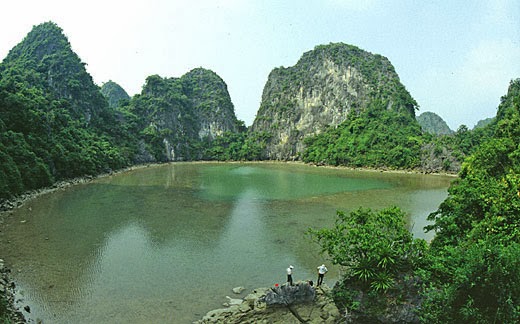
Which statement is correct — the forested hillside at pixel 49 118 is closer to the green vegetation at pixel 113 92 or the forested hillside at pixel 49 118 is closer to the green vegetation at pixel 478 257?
the green vegetation at pixel 478 257

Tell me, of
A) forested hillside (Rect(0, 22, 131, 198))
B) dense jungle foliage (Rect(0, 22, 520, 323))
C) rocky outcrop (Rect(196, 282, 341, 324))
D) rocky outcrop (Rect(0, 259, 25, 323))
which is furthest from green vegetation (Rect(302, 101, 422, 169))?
rocky outcrop (Rect(0, 259, 25, 323))

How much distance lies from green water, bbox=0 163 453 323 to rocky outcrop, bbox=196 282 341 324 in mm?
908

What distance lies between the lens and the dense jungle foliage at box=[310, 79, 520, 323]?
6.36m

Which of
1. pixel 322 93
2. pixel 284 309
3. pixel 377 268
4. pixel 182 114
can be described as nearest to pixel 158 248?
pixel 284 309

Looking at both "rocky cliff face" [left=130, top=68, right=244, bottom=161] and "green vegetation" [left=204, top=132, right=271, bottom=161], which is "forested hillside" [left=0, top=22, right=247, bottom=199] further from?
"green vegetation" [left=204, top=132, right=271, bottom=161]

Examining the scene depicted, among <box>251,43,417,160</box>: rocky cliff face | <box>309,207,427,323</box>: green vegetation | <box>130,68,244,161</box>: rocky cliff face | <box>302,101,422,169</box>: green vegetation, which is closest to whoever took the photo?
<box>309,207,427,323</box>: green vegetation

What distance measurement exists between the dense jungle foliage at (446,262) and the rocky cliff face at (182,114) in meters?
73.0

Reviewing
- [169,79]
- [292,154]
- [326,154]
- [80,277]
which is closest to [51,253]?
[80,277]

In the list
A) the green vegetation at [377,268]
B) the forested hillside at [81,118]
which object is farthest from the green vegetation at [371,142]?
the green vegetation at [377,268]

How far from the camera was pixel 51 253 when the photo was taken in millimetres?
15523

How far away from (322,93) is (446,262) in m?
86.6

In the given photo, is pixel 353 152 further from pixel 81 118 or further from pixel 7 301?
pixel 7 301

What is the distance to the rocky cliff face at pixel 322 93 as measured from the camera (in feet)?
274

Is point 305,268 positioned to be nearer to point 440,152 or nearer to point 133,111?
point 440,152
